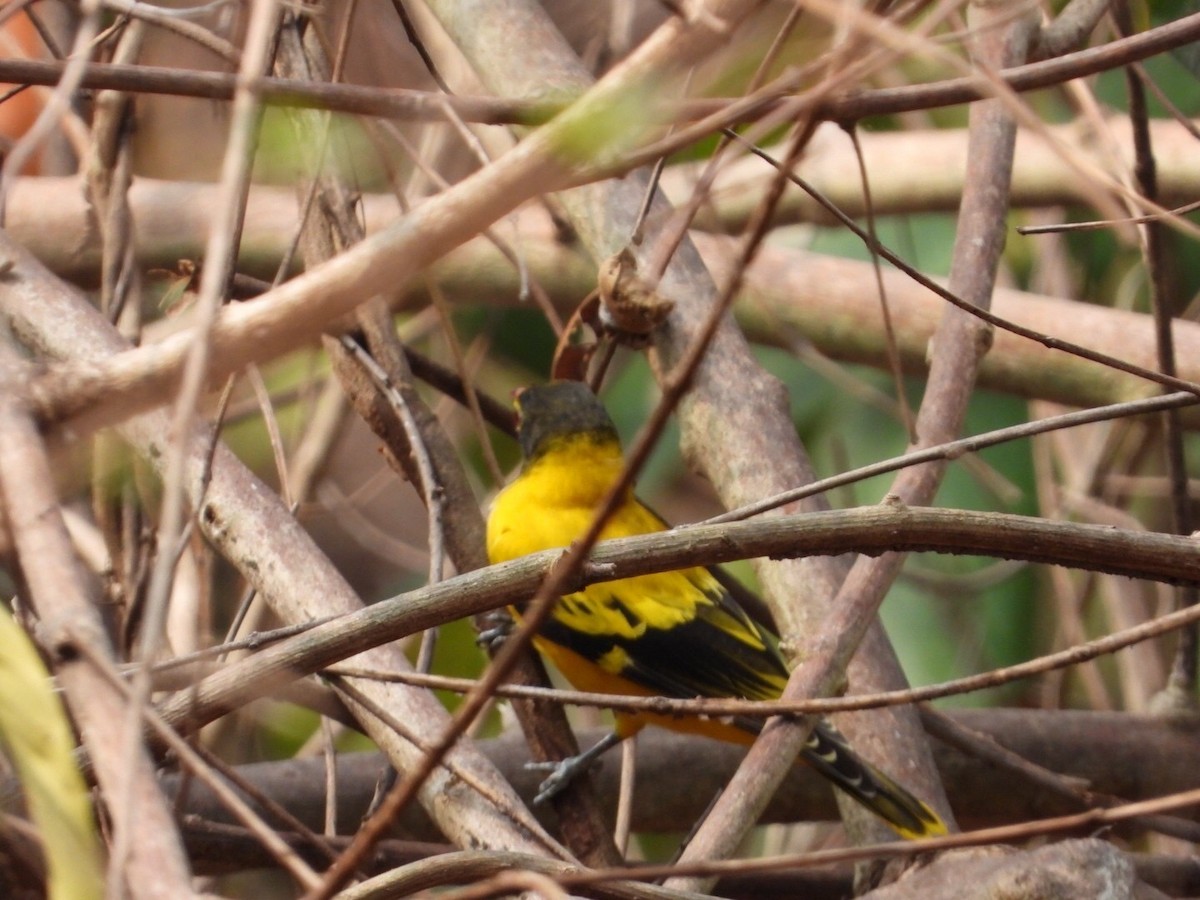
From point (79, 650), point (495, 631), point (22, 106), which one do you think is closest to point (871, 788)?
point (495, 631)

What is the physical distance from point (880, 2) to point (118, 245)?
152 centimetres

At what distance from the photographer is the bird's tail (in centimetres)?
193

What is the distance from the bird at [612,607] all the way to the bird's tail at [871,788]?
0.36 meters

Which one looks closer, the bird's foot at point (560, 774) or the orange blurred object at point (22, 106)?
the bird's foot at point (560, 774)

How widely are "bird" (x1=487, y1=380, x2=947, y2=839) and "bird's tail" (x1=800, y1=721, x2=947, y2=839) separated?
36cm

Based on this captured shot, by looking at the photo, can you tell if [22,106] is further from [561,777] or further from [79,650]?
[79,650]

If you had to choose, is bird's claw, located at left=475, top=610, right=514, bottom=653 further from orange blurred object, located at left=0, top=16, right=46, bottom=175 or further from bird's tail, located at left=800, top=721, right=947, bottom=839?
orange blurred object, located at left=0, top=16, right=46, bottom=175

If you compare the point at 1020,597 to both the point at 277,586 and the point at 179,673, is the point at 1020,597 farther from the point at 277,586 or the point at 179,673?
the point at 179,673

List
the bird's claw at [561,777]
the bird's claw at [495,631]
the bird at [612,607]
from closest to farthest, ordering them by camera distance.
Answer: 1. the bird's claw at [561,777]
2. the bird's claw at [495,631]
3. the bird at [612,607]

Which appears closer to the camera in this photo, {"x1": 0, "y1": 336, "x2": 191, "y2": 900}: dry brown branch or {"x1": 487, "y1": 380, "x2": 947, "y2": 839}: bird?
{"x1": 0, "y1": 336, "x2": 191, "y2": 900}: dry brown branch

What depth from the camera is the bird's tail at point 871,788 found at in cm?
193

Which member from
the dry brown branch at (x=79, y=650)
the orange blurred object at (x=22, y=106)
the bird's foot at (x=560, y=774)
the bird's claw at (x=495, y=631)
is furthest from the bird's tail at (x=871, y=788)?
the orange blurred object at (x=22, y=106)

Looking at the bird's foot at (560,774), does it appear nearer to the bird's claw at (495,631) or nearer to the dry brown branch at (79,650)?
the bird's claw at (495,631)

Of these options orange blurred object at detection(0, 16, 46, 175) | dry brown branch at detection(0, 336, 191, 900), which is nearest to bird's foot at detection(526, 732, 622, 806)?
dry brown branch at detection(0, 336, 191, 900)
